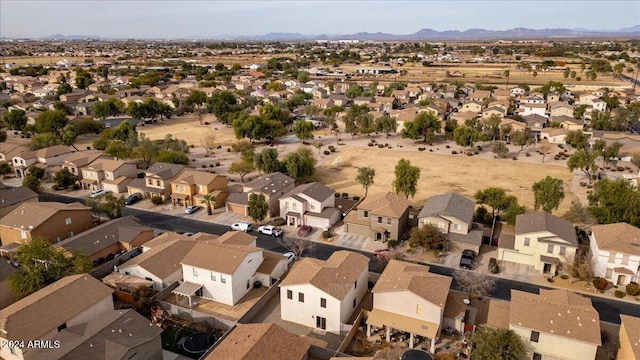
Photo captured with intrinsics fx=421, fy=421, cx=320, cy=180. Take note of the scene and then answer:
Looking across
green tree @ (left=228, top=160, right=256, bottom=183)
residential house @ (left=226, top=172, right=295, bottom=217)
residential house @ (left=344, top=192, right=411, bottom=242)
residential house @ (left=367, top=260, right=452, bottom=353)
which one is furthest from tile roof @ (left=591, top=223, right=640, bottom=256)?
green tree @ (left=228, top=160, right=256, bottom=183)

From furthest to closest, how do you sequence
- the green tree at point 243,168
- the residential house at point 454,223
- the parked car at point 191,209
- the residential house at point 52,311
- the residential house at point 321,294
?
1. the green tree at point 243,168
2. the parked car at point 191,209
3. the residential house at point 454,223
4. the residential house at point 321,294
5. the residential house at point 52,311

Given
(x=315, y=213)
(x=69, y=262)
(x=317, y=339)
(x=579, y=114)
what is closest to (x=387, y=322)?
(x=317, y=339)

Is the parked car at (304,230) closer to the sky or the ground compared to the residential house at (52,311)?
Result: closer to the ground

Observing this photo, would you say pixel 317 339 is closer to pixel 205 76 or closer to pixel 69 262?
pixel 69 262

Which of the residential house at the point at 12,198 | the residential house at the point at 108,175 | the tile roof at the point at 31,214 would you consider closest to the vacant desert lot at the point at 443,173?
the residential house at the point at 108,175

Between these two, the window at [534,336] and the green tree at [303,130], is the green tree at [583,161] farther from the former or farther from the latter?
the green tree at [303,130]

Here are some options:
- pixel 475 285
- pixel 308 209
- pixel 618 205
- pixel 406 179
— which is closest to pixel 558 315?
pixel 475 285

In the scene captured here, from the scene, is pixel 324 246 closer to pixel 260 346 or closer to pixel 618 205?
pixel 260 346
